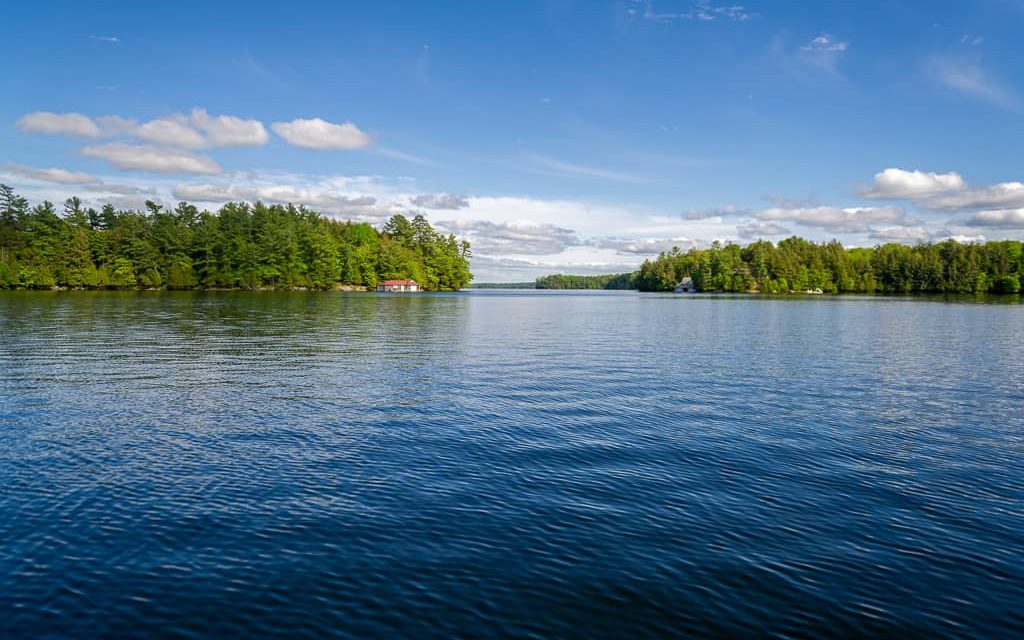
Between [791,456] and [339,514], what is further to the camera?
[791,456]

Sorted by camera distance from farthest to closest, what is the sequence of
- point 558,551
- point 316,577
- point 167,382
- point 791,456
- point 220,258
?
point 220,258, point 167,382, point 791,456, point 558,551, point 316,577

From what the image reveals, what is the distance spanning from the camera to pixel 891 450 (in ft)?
68.9

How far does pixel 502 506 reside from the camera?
1538 cm

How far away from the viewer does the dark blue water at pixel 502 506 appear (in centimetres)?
1066

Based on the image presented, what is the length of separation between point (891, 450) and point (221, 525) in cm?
2154

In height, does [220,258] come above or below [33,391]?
above

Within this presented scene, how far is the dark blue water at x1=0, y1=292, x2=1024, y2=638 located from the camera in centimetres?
1066

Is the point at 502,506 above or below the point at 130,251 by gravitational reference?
below

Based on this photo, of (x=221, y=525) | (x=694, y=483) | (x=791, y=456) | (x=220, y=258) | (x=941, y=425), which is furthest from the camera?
(x=220, y=258)

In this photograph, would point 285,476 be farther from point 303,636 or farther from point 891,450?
point 891,450

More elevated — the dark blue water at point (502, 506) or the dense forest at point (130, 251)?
the dense forest at point (130, 251)

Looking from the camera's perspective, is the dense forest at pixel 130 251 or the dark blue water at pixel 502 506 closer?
the dark blue water at pixel 502 506

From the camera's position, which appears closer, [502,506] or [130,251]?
[502,506]

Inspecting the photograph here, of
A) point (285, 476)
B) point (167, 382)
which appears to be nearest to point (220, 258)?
point (167, 382)
